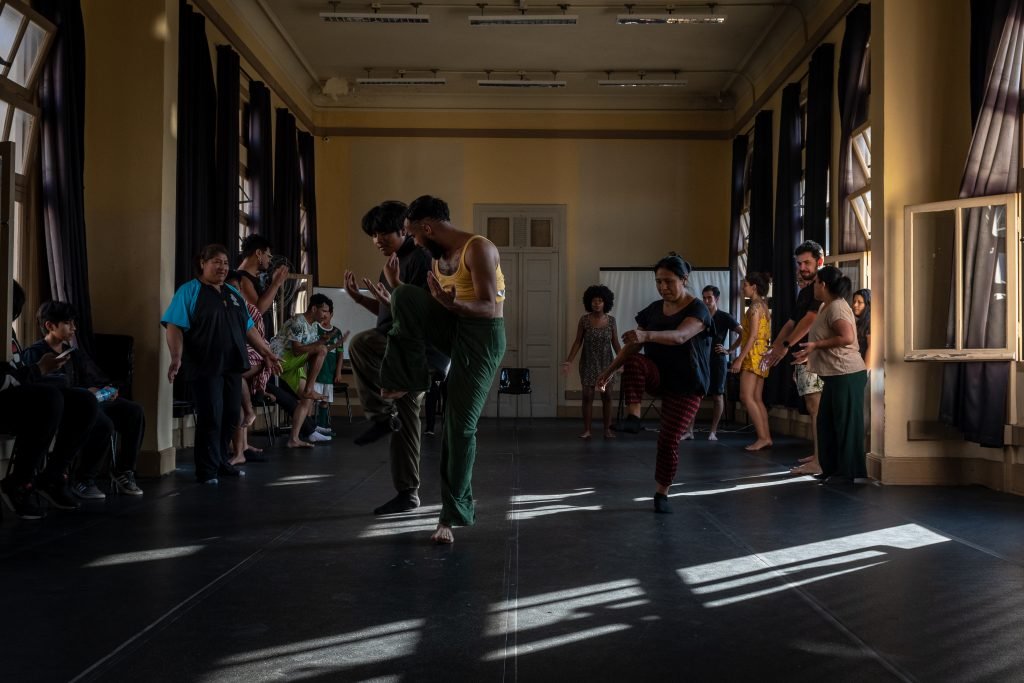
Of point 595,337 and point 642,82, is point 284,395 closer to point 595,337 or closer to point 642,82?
point 595,337

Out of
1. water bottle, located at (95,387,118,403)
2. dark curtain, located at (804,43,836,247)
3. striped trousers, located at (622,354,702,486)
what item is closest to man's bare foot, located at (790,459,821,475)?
striped trousers, located at (622,354,702,486)

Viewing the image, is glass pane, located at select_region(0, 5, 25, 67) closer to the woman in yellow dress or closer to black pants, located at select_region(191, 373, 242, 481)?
black pants, located at select_region(191, 373, 242, 481)

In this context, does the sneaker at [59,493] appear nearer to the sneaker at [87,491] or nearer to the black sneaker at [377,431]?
the sneaker at [87,491]

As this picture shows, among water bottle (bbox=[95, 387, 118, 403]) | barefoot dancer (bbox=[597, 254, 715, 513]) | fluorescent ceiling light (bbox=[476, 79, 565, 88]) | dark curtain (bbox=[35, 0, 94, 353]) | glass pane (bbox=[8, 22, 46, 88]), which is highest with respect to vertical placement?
fluorescent ceiling light (bbox=[476, 79, 565, 88])

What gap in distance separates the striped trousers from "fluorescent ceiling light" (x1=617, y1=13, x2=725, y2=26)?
609cm

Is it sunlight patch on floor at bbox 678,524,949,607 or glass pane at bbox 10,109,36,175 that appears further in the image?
glass pane at bbox 10,109,36,175

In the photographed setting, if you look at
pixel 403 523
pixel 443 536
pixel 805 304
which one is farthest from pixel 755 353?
pixel 443 536

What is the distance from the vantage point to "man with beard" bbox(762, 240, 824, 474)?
6668 mm

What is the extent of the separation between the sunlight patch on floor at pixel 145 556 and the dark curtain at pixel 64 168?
102 inches

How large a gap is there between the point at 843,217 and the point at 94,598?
705 cm

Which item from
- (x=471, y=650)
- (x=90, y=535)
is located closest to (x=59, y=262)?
(x=90, y=535)

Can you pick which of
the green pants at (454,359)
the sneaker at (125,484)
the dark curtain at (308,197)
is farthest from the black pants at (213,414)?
the dark curtain at (308,197)

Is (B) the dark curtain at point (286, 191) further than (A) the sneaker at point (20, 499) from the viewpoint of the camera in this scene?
Yes

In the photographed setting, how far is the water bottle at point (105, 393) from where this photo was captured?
16.9 feet
